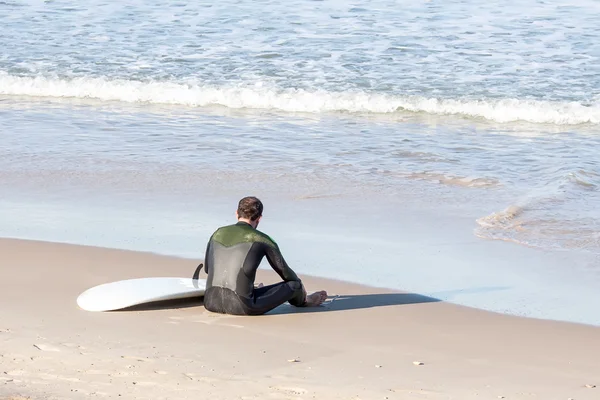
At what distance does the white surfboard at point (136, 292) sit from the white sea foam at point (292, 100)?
30.3ft

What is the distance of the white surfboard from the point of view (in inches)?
276

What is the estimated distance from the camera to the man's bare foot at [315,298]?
726cm

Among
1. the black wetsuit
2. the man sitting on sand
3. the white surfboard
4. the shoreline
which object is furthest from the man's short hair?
the shoreline

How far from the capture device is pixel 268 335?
21.9ft

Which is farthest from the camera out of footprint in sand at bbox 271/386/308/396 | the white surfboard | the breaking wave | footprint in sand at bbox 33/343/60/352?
the breaking wave

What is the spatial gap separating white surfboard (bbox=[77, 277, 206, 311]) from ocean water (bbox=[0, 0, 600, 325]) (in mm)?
1211

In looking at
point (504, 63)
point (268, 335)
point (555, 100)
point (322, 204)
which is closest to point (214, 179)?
point (322, 204)

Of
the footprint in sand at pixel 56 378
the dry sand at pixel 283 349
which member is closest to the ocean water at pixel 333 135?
the dry sand at pixel 283 349

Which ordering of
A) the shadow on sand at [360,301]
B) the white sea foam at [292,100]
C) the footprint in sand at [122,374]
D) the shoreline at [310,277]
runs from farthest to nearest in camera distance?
the white sea foam at [292,100] < the shadow on sand at [360,301] < the shoreline at [310,277] < the footprint in sand at [122,374]

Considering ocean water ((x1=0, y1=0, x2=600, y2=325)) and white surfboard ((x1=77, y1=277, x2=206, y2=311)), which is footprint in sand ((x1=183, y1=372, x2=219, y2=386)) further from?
ocean water ((x1=0, y1=0, x2=600, y2=325))

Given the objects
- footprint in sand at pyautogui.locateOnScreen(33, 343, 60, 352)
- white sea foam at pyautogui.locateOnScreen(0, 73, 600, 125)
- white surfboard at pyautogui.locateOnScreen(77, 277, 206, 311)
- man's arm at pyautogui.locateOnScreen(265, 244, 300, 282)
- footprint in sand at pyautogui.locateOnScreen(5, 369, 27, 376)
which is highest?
white sea foam at pyautogui.locateOnScreen(0, 73, 600, 125)

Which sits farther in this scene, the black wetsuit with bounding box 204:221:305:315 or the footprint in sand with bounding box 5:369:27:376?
the black wetsuit with bounding box 204:221:305:315

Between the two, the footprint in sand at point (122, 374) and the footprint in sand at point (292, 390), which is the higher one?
the footprint in sand at point (122, 374)

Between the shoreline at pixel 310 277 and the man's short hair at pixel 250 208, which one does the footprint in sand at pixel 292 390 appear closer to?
the man's short hair at pixel 250 208
